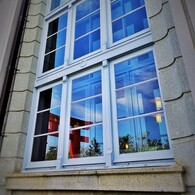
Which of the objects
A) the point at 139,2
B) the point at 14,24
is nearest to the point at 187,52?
the point at 14,24

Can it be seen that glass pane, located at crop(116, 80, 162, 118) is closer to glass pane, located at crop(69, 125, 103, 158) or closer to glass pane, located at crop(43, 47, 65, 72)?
glass pane, located at crop(69, 125, 103, 158)

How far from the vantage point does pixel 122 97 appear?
195 centimetres

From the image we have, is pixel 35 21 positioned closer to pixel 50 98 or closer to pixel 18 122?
pixel 50 98

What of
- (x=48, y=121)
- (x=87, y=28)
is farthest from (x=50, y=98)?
(x=87, y=28)

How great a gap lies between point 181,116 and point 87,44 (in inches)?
66.6

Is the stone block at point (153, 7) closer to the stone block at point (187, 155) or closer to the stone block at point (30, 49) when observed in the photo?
the stone block at point (187, 155)

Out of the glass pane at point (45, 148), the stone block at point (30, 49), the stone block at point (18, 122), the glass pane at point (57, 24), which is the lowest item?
the glass pane at point (45, 148)

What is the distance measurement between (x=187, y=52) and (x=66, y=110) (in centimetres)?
168

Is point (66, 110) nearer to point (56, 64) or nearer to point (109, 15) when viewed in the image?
point (56, 64)

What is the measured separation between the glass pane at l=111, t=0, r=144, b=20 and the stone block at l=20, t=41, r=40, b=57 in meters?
1.36

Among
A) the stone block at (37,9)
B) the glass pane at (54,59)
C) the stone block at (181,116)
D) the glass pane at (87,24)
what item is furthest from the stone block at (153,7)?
the stone block at (37,9)

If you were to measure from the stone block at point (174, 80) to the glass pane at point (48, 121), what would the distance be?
141 cm

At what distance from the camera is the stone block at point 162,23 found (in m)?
1.69

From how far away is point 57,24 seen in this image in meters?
3.24
